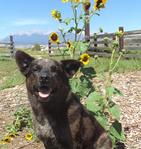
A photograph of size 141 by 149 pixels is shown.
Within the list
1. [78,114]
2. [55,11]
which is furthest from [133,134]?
[55,11]

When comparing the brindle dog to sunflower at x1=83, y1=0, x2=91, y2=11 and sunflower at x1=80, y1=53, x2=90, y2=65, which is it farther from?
sunflower at x1=83, y1=0, x2=91, y2=11

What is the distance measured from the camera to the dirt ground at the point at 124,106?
24.3ft

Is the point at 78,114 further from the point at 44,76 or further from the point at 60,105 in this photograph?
the point at 44,76

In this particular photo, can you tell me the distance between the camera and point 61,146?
580 centimetres

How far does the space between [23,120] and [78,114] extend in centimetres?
247

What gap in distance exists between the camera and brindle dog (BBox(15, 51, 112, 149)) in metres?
5.63

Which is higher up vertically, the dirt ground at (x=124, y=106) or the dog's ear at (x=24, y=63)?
the dog's ear at (x=24, y=63)

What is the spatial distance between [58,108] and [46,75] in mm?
569

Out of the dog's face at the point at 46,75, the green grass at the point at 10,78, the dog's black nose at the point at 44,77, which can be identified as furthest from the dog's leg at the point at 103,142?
the green grass at the point at 10,78

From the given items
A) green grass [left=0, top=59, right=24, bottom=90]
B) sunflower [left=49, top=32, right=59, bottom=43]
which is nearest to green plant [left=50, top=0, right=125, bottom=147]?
sunflower [left=49, top=32, right=59, bottom=43]

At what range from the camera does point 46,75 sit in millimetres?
5477

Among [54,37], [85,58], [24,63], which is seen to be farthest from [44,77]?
[54,37]

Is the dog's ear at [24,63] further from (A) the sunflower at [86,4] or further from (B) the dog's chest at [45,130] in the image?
(A) the sunflower at [86,4]

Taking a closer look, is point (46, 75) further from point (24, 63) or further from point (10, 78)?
point (10, 78)
